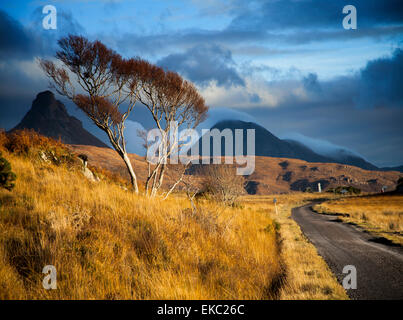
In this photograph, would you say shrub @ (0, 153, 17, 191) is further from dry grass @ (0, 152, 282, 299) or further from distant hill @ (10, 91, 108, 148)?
distant hill @ (10, 91, 108, 148)

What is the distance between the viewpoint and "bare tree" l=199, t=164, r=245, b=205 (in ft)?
59.7

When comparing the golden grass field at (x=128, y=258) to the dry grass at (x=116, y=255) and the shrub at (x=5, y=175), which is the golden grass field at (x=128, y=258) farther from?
the shrub at (x=5, y=175)

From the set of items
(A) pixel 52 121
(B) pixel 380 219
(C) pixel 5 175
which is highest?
(A) pixel 52 121

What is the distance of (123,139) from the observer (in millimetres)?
14031

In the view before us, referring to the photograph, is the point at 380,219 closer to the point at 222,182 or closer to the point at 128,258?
the point at 222,182

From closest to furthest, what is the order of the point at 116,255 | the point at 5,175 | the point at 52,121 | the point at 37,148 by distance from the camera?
the point at 116,255, the point at 5,175, the point at 37,148, the point at 52,121

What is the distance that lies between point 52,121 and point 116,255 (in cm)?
17802

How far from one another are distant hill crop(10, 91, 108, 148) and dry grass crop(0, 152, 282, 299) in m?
161

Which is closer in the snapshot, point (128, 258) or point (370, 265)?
point (128, 258)

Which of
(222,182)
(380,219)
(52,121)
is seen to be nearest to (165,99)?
(222,182)

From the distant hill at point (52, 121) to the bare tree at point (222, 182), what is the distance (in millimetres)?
150863

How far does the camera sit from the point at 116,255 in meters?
4.82

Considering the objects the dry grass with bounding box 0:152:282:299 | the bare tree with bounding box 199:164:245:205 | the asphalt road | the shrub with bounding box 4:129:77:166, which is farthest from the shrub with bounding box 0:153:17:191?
the bare tree with bounding box 199:164:245:205

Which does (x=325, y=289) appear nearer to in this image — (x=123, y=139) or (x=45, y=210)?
(x=45, y=210)
